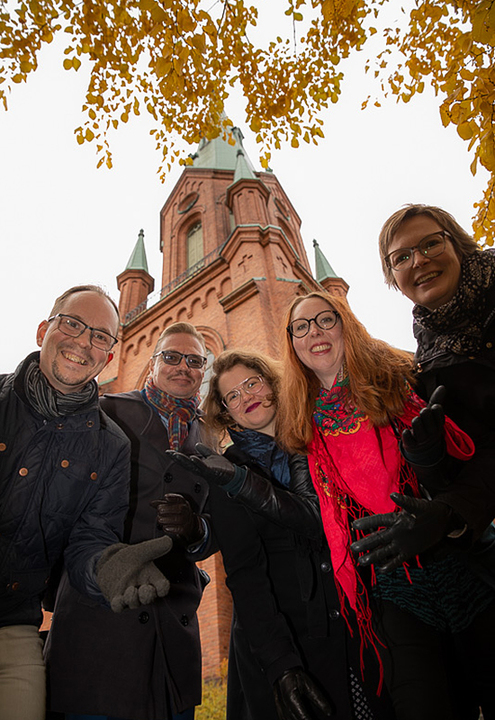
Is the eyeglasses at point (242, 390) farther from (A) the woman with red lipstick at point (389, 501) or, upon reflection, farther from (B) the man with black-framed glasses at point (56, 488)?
(B) the man with black-framed glasses at point (56, 488)

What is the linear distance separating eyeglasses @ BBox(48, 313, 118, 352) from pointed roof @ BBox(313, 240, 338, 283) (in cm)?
1393

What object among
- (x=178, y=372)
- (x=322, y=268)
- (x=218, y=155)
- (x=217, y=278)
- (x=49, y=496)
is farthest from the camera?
(x=218, y=155)

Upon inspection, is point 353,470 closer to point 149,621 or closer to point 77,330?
point 149,621

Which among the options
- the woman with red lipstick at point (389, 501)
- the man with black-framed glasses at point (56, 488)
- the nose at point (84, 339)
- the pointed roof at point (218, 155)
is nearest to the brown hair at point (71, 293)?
the man with black-framed glasses at point (56, 488)

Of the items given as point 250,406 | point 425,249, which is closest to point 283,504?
point 250,406

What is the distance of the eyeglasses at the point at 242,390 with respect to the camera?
92.0 inches

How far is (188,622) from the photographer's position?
193 centimetres

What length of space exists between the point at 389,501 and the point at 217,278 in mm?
10302

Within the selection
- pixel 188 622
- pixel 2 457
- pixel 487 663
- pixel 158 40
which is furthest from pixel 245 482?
pixel 158 40

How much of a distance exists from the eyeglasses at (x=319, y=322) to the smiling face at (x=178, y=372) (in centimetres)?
82

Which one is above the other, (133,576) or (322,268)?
(322,268)

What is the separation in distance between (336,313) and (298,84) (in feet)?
10.6

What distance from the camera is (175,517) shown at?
1792 millimetres

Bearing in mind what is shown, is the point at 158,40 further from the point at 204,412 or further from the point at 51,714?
the point at 51,714
